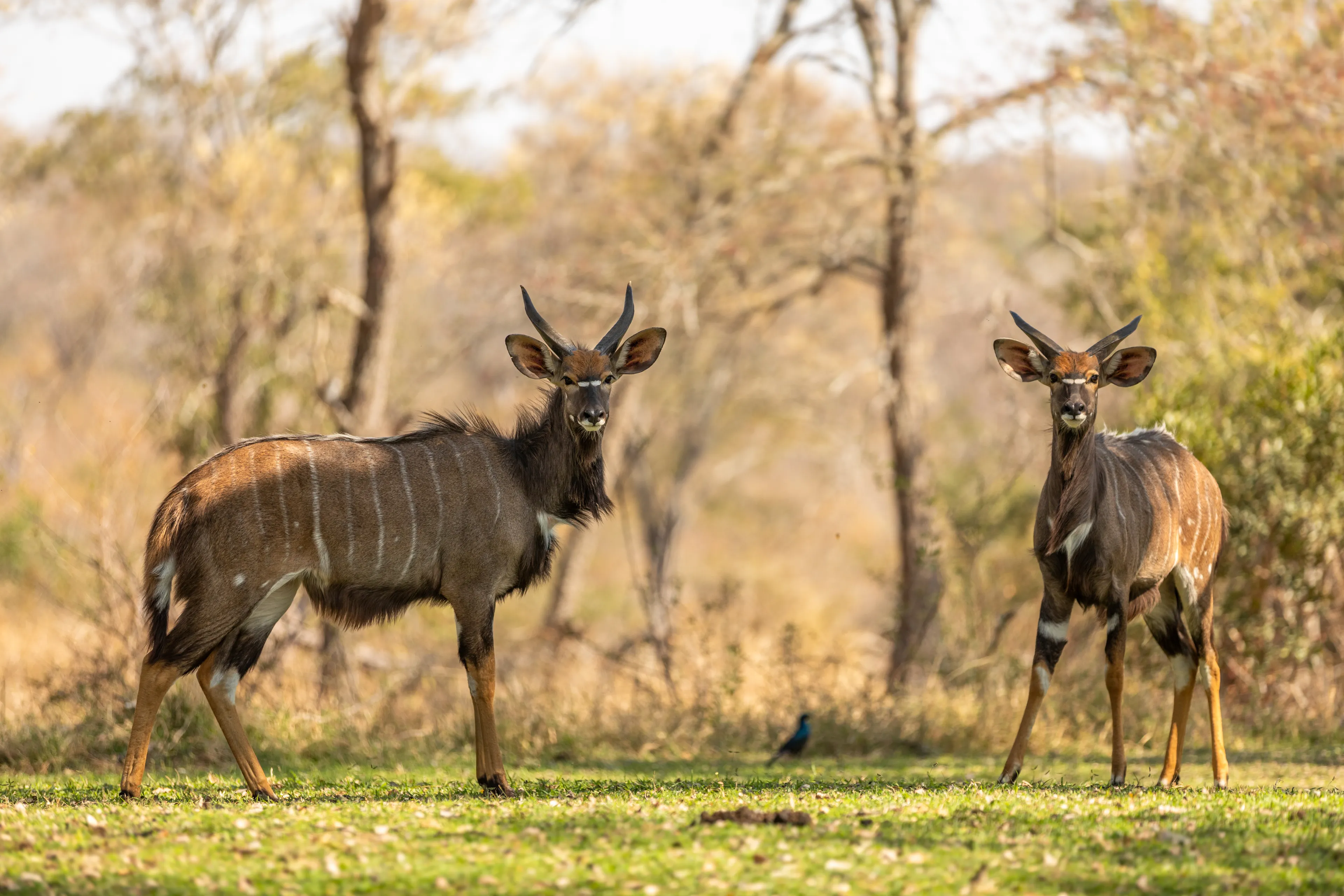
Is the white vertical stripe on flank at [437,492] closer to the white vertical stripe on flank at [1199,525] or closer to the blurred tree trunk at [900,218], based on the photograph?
the white vertical stripe on flank at [1199,525]

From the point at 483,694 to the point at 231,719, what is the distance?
140cm

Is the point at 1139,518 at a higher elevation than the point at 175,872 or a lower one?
higher

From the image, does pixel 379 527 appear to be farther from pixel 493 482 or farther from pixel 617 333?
pixel 617 333

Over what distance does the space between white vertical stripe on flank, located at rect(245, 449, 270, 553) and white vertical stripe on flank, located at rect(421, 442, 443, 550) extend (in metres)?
0.96

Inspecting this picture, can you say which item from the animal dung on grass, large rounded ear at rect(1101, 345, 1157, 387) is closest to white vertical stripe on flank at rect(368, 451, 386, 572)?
the animal dung on grass

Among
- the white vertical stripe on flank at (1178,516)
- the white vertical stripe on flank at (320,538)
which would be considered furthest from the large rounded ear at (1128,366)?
the white vertical stripe on flank at (320,538)

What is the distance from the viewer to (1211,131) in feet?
49.5

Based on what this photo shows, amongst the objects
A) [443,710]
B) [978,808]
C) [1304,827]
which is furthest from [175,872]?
[443,710]

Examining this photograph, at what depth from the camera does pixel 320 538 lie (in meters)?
8.01

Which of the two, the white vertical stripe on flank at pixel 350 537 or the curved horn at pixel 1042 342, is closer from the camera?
the white vertical stripe on flank at pixel 350 537

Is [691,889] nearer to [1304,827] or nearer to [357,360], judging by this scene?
[1304,827]

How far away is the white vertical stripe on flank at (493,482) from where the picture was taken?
843cm

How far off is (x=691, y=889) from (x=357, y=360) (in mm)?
11903

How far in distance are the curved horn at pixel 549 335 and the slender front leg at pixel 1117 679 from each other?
3622 mm
